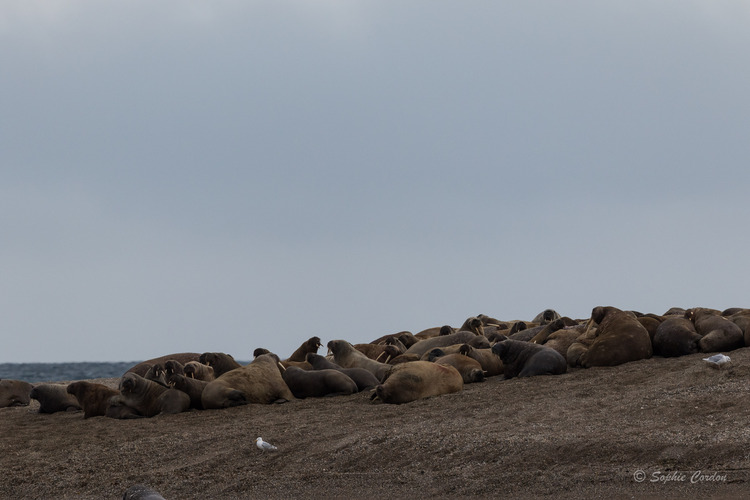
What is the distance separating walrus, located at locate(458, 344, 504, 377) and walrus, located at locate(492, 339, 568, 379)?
0.58 meters

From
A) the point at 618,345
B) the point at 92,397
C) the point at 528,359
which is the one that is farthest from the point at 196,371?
the point at 618,345

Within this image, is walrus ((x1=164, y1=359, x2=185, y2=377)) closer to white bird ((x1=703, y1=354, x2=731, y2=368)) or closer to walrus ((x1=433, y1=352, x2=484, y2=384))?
walrus ((x1=433, y1=352, x2=484, y2=384))

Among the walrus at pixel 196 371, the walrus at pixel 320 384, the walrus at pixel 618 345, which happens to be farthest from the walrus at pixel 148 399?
the walrus at pixel 618 345

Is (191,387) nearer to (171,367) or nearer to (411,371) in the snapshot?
(171,367)

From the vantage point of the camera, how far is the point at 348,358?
14773 millimetres

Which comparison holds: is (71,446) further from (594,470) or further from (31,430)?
(594,470)

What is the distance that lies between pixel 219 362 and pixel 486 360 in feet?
14.8

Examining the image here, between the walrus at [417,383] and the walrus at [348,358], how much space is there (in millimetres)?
2567

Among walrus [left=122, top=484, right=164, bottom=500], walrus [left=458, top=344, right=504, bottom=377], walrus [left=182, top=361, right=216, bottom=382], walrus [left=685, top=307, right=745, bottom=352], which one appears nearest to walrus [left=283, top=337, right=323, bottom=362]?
walrus [left=182, top=361, right=216, bottom=382]

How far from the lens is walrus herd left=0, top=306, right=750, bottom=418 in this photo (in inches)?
481

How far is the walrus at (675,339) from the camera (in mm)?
12375

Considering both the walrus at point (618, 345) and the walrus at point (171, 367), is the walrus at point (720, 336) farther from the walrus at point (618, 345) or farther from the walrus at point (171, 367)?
the walrus at point (171, 367)

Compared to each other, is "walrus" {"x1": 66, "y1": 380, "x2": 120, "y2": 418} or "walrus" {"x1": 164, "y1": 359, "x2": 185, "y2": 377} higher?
"walrus" {"x1": 164, "y1": 359, "x2": 185, "y2": 377}

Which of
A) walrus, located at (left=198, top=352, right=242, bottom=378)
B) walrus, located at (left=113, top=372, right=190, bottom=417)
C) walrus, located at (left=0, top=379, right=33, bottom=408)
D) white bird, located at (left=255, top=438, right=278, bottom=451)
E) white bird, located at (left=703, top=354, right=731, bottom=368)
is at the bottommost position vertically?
white bird, located at (left=255, top=438, right=278, bottom=451)
